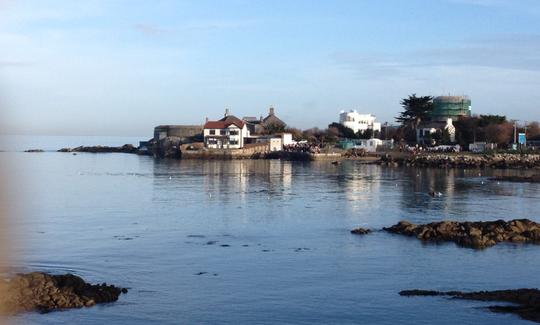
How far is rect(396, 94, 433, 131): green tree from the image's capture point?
231ft

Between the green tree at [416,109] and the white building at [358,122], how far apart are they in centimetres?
1227

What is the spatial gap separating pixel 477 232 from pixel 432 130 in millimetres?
55060

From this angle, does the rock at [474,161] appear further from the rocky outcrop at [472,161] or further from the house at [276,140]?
the house at [276,140]

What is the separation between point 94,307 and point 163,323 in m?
1.47

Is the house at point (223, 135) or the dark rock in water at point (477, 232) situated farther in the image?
the house at point (223, 135)

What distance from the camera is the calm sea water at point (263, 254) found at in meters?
11.7

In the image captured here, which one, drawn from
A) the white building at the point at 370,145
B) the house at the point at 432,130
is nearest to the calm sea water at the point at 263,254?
the white building at the point at 370,145

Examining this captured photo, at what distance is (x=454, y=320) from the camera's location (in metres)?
11.1

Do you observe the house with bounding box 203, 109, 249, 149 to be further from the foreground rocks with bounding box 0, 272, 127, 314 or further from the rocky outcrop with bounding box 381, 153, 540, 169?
the foreground rocks with bounding box 0, 272, 127, 314

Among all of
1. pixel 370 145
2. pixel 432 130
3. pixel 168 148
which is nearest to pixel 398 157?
pixel 370 145

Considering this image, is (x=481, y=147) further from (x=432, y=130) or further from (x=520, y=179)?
(x=520, y=179)

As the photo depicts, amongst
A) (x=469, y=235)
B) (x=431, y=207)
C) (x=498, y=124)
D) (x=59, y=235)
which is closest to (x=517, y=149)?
(x=498, y=124)

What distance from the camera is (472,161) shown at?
57.1 meters

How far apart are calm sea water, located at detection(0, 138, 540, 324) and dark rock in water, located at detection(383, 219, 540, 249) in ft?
2.03
